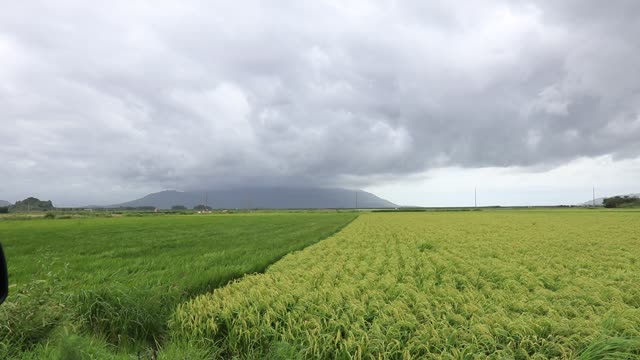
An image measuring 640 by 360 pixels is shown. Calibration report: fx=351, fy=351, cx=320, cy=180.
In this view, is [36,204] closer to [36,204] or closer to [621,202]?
[36,204]

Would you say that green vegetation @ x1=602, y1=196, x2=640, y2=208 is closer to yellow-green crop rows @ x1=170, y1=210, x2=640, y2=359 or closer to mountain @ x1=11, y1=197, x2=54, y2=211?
yellow-green crop rows @ x1=170, y1=210, x2=640, y2=359

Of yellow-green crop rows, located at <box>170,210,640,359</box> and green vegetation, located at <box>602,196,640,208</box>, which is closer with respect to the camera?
yellow-green crop rows, located at <box>170,210,640,359</box>

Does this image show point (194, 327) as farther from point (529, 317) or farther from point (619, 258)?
point (619, 258)

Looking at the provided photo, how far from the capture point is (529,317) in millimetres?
5141

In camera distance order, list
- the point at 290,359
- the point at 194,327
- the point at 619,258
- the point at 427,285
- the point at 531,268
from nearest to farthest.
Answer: the point at 290,359, the point at 194,327, the point at 427,285, the point at 531,268, the point at 619,258

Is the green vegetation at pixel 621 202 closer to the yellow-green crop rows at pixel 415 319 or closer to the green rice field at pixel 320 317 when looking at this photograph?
the green rice field at pixel 320 317

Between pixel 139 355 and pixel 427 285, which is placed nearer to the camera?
pixel 139 355

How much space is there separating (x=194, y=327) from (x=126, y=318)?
1621 mm

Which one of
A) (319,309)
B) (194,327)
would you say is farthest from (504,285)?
(194,327)

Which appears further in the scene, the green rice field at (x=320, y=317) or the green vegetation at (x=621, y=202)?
the green vegetation at (x=621, y=202)

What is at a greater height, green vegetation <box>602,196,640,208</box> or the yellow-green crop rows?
green vegetation <box>602,196,640,208</box>

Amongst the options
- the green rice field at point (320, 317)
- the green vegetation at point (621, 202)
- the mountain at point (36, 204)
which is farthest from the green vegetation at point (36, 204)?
the green vegetation at point (621, 202)

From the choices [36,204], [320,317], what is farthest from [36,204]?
[320,317]

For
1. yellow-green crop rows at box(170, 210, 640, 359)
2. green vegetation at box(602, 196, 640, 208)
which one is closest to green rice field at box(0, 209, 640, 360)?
yellow-green crop rows at box(170, 210, 640, 359)
